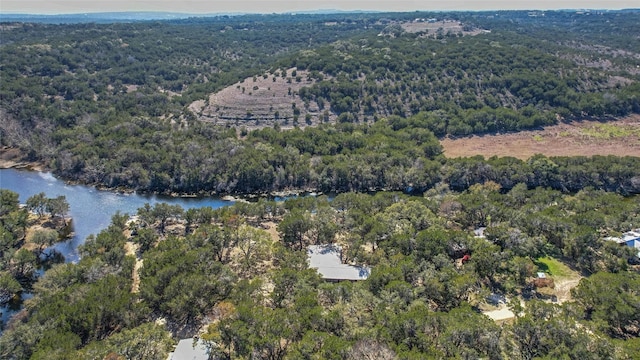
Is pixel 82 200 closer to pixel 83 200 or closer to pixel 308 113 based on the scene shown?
pixel 83 200

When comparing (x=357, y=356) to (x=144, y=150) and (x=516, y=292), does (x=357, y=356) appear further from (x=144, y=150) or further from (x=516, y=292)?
(x=144, y=150)

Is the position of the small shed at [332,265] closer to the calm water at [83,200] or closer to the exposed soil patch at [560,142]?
the calm water at [83,200]

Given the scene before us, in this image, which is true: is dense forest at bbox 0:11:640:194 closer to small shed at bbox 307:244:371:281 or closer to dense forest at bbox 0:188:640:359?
dense forest at bbox 0:188:640:359

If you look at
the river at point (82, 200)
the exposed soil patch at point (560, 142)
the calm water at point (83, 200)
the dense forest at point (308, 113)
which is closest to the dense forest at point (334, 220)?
the dense forest at point (308, 113)

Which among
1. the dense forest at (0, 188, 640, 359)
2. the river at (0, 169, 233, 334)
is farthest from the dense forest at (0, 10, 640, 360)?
the river at (0, 169, 233, 334)

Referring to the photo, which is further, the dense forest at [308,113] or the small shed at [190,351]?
the dense forest at [308,113]

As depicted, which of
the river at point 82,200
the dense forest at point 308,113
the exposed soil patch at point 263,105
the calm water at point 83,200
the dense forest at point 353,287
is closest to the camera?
the dense forest at point 353,287

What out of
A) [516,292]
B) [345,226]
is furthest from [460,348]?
[345,226]

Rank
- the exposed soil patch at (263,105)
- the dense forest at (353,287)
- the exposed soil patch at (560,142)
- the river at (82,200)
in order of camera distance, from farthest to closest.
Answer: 1. the exposed soil patch at (263,105)
2. the exposed soil patch at (560,142)
3. the river at (82,200)
4. the dense forest at (353,287)
